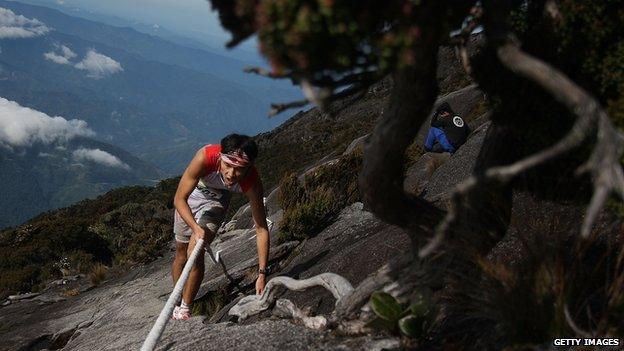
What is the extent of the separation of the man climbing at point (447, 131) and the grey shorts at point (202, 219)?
5538 millimetres

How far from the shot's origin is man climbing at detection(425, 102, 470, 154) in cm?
1011

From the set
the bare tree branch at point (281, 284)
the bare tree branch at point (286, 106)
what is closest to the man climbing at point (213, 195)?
the bare tree branch at point (281, 284)

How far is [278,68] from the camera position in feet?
7.38

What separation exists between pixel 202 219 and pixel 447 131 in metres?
5.90

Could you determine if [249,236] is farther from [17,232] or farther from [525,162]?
[17,232]

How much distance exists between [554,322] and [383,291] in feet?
4.06

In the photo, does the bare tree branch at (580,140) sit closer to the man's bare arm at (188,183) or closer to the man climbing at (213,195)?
the man climbing at (213,195)

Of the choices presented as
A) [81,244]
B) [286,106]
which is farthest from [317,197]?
[81,244]

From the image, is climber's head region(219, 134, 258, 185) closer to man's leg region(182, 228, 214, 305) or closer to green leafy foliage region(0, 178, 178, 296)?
man's leg region(182, 228, 214, 305)

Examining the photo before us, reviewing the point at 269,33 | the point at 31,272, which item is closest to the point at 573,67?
the point at 269,33

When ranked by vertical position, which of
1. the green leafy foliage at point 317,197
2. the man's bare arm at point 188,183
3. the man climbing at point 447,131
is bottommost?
the green leafy foliage at point 317,197

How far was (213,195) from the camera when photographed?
6.30 m

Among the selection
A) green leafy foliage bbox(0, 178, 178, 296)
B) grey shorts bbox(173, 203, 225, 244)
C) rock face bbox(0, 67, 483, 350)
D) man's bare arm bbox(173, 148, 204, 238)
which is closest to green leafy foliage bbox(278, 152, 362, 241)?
rock face bbox(0, 67, 483, 350)

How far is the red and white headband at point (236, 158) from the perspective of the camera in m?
5.34
